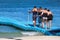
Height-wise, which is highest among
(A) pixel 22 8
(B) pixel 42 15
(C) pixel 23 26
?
(A) pixel 22 8

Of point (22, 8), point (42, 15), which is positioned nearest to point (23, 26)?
point (22, 8)

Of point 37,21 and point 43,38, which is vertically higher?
point 37,21

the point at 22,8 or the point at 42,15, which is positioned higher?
the point at 22,8

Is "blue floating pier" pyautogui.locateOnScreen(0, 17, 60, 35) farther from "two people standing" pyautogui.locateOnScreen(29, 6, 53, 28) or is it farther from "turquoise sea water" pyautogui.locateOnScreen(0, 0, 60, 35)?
"two people standing" pyautogui.locateOnScreen(29, 6, 53, 28)

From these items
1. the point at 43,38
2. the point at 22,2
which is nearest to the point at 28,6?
the point at 22,2

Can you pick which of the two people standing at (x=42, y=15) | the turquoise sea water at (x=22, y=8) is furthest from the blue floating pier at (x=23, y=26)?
the two people standing at (x=42, y=15)

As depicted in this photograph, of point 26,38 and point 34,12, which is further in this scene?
point 34,12

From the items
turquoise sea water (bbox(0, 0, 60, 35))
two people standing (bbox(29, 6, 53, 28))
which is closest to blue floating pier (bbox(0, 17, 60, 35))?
turquoise sea water (bbox(0, 0, 60, 35))

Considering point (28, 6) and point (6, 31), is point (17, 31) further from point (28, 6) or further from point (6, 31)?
point (28, 6)

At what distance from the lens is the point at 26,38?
1222 cm

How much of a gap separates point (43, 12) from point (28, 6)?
3.09 ft

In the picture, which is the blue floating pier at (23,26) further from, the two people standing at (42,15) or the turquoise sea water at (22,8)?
the two people standing at (42,15)

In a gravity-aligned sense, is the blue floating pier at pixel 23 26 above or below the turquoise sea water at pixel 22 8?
below

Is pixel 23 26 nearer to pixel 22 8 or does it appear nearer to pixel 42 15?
pixel 22 8
